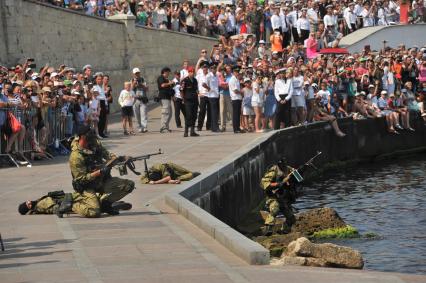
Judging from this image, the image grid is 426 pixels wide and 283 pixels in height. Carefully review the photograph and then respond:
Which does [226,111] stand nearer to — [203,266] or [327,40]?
[327,40]

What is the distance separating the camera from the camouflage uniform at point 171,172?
2291cm

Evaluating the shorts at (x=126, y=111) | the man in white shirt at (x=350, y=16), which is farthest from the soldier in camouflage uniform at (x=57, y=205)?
the man in white shirt at (x=350, y=16)

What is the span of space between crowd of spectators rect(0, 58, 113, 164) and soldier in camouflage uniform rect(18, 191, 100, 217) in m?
6.59

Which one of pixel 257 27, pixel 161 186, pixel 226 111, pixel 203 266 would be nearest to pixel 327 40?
pixel 257 27

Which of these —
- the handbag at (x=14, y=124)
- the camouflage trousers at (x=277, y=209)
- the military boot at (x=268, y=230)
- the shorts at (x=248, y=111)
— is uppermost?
the handbag at (x=14, y=124)

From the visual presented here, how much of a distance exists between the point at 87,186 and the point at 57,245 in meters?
2.54

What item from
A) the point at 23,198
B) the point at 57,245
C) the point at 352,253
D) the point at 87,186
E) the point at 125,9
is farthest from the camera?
the point at 125,9

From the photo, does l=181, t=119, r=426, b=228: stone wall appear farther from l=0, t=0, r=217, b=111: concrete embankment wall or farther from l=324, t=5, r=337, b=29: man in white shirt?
l=0, t=0, r=217, b=111: concrete embankment wall

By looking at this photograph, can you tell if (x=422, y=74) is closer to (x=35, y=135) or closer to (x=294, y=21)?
(x=294, y=21)

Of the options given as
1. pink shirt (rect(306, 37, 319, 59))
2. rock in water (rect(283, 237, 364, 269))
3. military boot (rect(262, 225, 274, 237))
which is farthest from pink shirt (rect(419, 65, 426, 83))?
rock in water (rect(283, 237, 364, 269))

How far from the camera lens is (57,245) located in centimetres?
1627

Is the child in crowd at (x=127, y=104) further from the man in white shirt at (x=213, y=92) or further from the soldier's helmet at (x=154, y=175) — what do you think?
the soldier's helmet at (x=154, y=175)

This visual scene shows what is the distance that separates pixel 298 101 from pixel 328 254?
54.6 feet

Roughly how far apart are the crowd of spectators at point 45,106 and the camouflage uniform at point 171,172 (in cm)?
410
